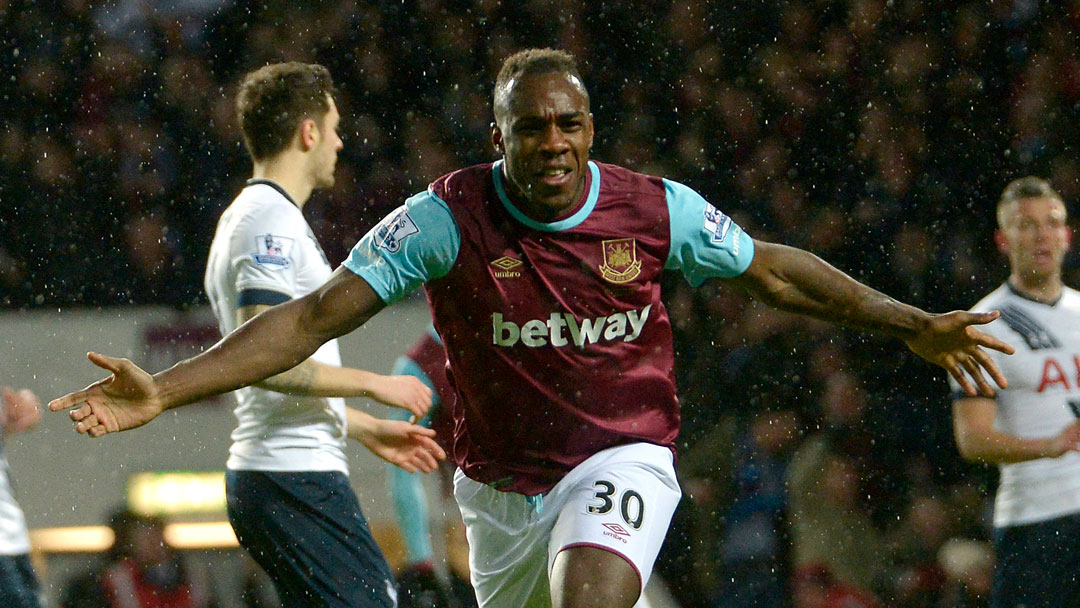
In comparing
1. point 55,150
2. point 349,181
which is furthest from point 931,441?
point 55,150

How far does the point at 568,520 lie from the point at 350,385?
1048 millimetres

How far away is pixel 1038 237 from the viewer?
5.21m

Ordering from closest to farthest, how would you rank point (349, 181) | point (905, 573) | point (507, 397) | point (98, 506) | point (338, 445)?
point (507, 397)
point (338, 445)
point (905, 573)
point (98, 506)
point (349, 181)

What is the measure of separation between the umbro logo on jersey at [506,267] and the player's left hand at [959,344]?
1.03 meters

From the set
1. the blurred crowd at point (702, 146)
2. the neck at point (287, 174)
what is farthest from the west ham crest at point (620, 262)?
the blurred crowd at point (702, 146)

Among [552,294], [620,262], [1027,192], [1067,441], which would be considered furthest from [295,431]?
[1027,192]

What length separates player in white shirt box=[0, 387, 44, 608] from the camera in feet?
12.1

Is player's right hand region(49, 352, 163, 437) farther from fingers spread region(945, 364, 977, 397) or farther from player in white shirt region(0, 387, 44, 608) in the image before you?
fingers spread region(945, 364, 977, 397)

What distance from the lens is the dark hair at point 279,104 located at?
441 cm

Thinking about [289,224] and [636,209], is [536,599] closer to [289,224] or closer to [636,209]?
[636,209]

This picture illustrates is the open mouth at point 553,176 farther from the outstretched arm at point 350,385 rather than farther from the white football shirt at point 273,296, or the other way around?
the white football shirt at point 273,296

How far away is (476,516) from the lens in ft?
11.3

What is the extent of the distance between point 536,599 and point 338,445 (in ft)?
3.32

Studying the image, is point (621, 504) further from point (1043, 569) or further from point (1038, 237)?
point (1038, 237)
